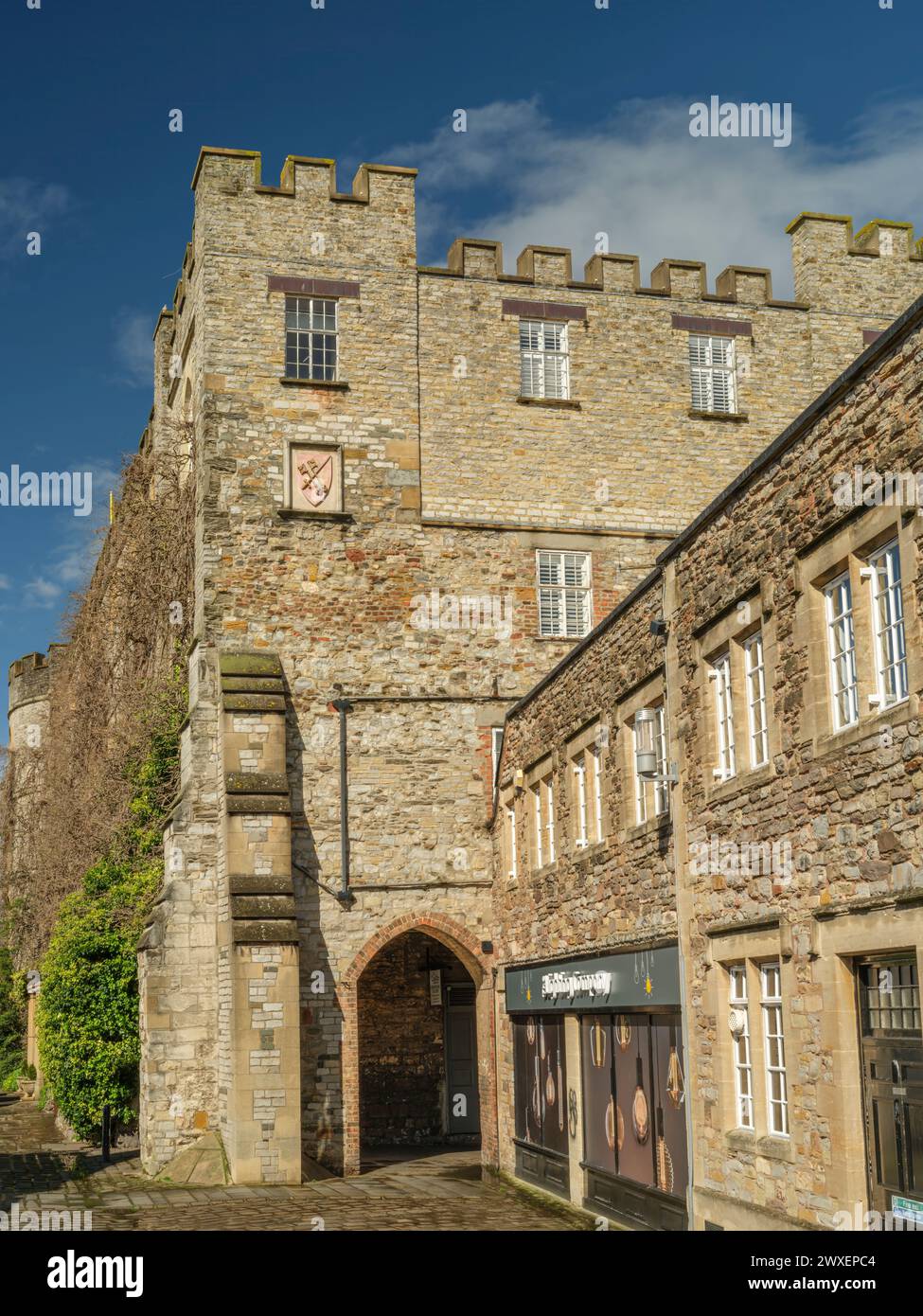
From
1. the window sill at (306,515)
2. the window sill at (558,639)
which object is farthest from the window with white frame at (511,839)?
the window sill at (306,515)

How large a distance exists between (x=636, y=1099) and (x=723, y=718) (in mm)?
Result: 4678

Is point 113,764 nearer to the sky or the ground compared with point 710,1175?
nearer to the sky

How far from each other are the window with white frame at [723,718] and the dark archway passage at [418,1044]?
47.2 feet

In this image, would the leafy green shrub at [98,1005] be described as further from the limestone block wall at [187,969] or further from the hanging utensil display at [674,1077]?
the hanging utensil display at [674,1077]

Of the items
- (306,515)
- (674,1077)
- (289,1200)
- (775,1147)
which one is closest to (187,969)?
(289,1200)

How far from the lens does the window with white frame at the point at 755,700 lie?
1288 cm

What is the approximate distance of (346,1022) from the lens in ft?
74.4

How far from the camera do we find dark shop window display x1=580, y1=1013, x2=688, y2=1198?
47.8ft

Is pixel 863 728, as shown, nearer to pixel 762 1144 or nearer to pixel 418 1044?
pixel 762 1144

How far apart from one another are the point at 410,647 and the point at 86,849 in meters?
8.39

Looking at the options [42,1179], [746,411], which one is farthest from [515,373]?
[42,1179]

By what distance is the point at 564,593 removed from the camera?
25.3 meters

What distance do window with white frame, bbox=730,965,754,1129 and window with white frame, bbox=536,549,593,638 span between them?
40.4 ft
